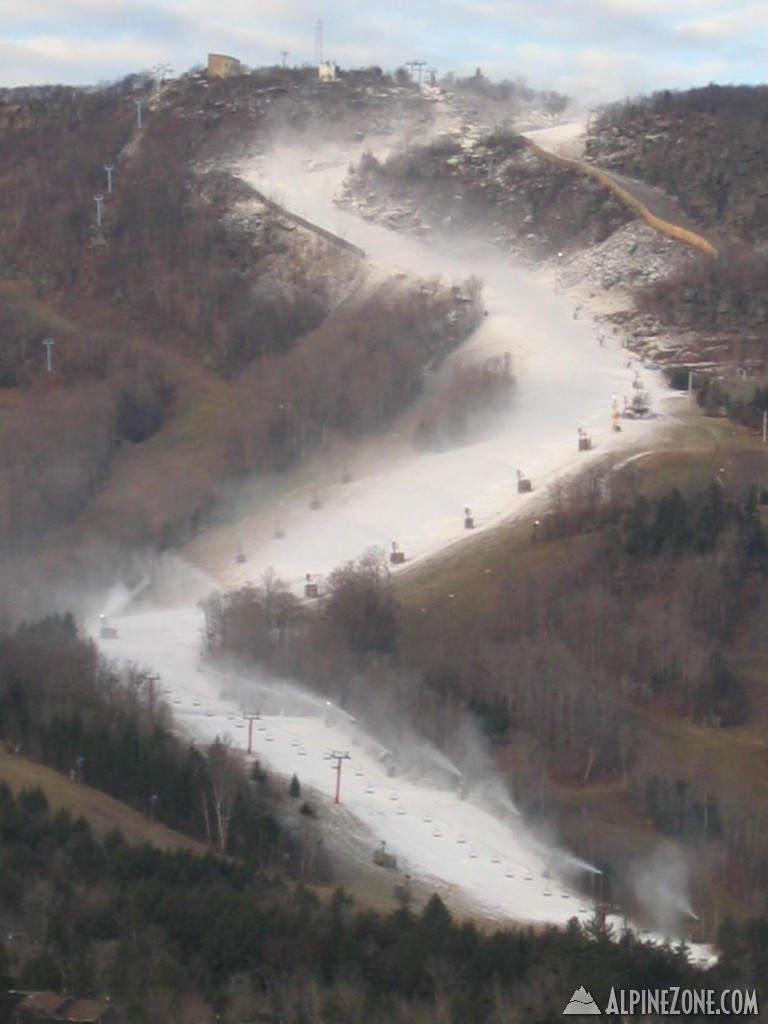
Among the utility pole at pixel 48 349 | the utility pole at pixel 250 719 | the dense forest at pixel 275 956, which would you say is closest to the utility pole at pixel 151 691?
Result: the utility pole at pixel 250 719

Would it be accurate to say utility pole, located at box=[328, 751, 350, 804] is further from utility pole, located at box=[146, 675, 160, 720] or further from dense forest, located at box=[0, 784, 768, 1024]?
dense forest, located at box=[0, 784, 768, 1024]

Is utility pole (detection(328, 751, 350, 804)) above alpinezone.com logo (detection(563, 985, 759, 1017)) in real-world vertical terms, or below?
below

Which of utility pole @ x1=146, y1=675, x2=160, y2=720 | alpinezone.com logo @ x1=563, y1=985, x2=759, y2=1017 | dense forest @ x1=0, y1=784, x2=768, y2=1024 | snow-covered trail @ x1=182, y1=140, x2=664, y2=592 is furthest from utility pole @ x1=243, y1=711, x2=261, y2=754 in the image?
alpinezone.com logo @ x1=563, y1=985, x2=759, y2=1017

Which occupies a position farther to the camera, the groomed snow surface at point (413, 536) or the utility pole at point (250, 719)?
the utility pole at point (250, 719)

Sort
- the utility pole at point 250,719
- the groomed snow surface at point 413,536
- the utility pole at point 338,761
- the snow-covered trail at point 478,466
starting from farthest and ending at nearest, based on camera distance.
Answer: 1. the snow-covered trail at point 478,466
2. the utility pole at point 250,719
3. the utility pole at point 338,761
4. the groomed snow surface at point 413,536

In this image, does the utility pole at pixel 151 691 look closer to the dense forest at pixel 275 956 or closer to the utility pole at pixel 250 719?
the utility pole at pixel 250 719

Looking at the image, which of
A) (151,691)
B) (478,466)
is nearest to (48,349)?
(478,466)

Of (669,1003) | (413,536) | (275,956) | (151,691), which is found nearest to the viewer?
(669,1003)

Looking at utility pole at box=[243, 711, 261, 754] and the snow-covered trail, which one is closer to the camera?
utility pole at box=[243, 711, 261, 754]

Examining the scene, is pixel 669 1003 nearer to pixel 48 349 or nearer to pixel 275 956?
pixel 275 956
